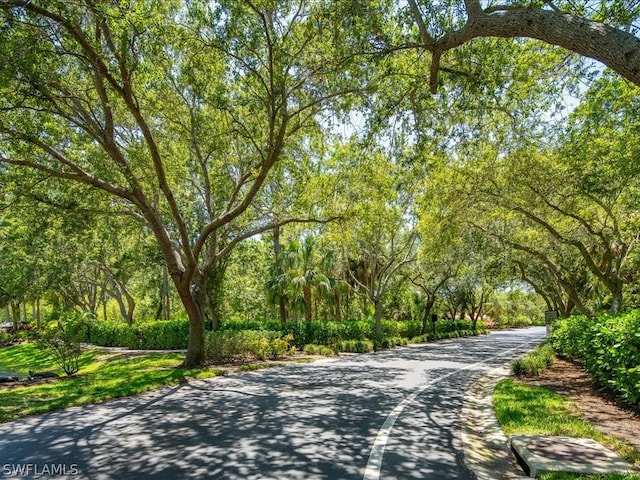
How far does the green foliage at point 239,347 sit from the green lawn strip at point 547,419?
9.60 m

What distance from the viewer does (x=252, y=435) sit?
598 centimetres

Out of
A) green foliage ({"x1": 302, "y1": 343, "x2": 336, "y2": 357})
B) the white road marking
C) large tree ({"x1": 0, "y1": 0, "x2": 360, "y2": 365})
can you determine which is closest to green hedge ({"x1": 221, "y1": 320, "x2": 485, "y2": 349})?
green foliage ({"x1": 302, "y1": 343, "x2": 336, "y2": 357})

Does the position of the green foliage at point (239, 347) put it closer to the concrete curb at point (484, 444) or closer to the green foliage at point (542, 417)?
the concrete curb at point (484, 444)

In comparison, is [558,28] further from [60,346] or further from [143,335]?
[143,335]

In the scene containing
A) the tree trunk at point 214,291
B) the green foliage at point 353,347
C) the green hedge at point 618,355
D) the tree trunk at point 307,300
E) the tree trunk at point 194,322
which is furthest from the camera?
the tree trunk at point 307,300

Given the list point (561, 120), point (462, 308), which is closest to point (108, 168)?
point (561, 120)

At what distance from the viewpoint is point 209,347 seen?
608 inches

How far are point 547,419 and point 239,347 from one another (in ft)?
39.5

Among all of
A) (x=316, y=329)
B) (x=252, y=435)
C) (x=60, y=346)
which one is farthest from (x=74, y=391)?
(x=316, y=329)

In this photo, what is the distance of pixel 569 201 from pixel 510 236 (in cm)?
464

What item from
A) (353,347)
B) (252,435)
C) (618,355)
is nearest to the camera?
(252,435)

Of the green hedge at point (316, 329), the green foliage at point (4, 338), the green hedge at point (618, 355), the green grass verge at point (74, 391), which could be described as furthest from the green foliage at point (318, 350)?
the green foliage at point (4, 338)

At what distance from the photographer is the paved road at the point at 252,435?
4.68 metres

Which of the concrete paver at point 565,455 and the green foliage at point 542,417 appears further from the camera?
the green foliage at point 542,417
